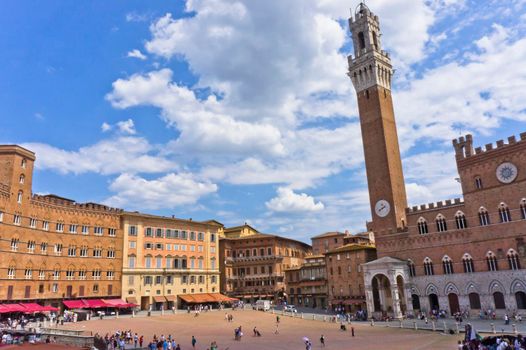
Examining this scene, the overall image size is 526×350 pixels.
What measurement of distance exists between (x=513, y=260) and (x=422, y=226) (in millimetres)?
11506

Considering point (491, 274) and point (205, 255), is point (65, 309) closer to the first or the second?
point (205, 255)

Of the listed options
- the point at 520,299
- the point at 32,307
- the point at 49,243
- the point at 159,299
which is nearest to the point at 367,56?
the point at 520,299

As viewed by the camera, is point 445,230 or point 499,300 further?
point 445,230

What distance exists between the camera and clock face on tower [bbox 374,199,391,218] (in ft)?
195

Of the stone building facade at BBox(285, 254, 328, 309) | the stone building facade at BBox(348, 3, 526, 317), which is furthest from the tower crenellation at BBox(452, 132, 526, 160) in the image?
the stone building facade at BBox(285, 254, 328, 309)

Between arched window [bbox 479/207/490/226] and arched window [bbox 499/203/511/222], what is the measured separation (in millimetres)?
1524

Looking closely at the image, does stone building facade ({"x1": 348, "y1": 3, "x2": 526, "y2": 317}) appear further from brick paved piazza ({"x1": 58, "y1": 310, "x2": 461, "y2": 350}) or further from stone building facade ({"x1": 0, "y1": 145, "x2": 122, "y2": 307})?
stone building facade ({"x1": 0, "y1": 145, "x2": 122, "y2": 307})

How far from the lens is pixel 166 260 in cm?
6656

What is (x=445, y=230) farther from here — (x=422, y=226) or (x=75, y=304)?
(x=75, y=304)

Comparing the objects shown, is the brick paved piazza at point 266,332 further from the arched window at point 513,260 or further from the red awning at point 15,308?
the arched window at point 513,260

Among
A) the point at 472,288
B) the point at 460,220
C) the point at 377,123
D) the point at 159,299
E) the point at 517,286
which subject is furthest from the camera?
the point at 159,299

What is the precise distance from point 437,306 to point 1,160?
56.2 m

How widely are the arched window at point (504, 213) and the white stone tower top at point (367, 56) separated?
25.8m

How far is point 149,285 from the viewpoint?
2494 inches
